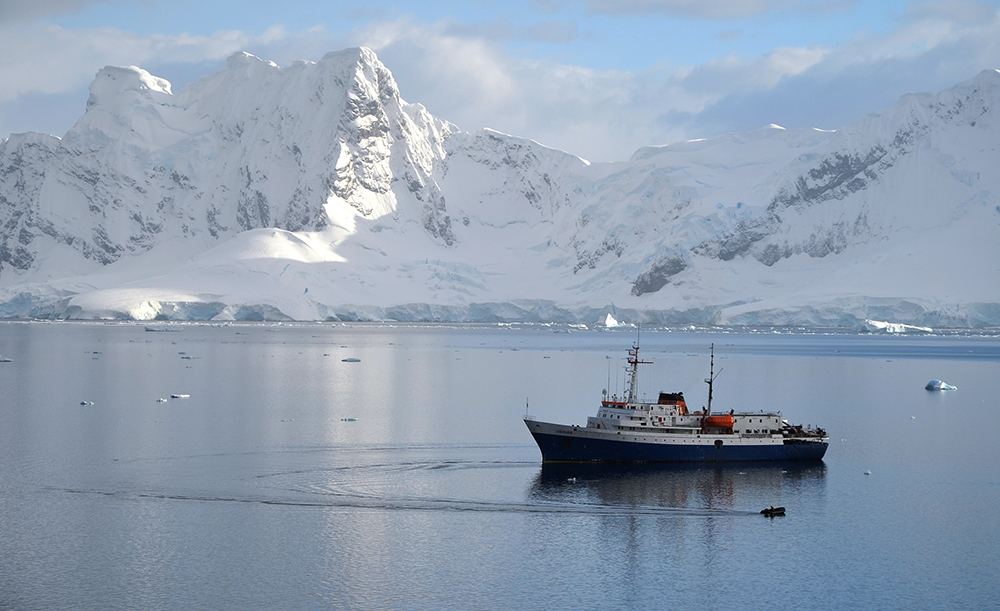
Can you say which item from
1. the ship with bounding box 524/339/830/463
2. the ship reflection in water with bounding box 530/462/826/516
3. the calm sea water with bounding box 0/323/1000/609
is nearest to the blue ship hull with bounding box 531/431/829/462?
the ship with bounding box 524/339/830/463

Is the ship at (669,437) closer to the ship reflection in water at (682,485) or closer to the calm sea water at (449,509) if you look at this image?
the ship reflection in water at (682,485)

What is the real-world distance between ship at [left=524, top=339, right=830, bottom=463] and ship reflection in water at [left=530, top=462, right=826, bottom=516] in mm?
475

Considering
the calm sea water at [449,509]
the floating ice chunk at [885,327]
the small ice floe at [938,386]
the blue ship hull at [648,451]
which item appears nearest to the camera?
the calm sea water at [449,509]

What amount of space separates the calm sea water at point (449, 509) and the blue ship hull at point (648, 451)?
866 millimetres

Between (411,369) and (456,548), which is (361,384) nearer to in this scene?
(411,369)

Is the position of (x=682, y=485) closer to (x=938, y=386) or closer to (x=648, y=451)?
(x=648, y=451)

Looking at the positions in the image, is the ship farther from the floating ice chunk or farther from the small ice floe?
the floating ice chunk

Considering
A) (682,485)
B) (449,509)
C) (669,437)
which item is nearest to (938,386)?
(669,437)

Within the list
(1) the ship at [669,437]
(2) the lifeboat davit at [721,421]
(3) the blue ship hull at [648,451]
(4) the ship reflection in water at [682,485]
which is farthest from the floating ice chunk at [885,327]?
(2) the lifeboat davit at [721,421]

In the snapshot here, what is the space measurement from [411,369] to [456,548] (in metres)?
57.2

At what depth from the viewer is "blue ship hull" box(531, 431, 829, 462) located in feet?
136

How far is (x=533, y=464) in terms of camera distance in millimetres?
41219

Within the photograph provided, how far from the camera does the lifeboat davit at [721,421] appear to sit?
1708 inches

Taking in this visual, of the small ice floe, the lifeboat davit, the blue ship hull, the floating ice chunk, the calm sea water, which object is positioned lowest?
the calm sea water
